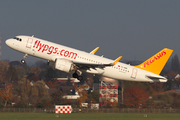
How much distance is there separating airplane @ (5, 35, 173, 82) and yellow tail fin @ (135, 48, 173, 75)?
89 centimetres

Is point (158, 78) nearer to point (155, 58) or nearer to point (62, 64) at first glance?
point (155, 58)

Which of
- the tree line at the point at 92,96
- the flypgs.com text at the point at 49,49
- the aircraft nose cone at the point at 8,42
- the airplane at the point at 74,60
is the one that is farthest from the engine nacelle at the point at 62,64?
the aircraft nose cone at the point at 8,42

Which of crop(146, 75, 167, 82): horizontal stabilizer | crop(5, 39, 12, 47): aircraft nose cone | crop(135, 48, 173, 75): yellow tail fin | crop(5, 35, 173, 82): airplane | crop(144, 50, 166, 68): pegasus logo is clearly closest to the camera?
crop(5, 35, 173, 82): airplane

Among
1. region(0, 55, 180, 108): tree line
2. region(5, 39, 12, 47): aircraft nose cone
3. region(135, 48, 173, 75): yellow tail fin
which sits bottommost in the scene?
region(0, 55, 180, 108): tree line

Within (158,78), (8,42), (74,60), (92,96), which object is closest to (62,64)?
(74,60)

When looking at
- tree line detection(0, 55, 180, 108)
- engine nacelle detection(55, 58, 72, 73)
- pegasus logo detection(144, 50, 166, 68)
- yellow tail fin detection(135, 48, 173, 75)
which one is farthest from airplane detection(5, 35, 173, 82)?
tree line detection(0, 55, 180, 108)

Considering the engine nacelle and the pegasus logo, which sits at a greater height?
the pegasus logo

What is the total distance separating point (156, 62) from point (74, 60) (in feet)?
43.2

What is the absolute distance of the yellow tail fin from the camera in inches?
1849

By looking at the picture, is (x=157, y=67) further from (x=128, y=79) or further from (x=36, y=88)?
(x=36, y=88)

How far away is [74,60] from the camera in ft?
140

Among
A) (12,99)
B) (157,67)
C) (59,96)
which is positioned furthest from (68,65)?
(12,99)

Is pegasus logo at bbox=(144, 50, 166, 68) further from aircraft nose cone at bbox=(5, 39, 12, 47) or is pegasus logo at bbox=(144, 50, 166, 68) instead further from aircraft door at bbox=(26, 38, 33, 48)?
aircraft nose cone at bbox=(5, 39, 12, 47)

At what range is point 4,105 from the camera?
85.8 meters
